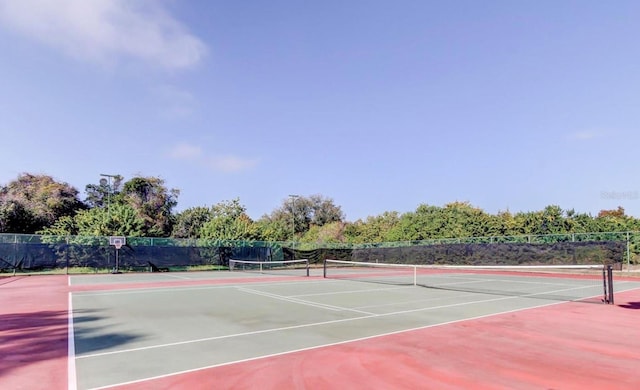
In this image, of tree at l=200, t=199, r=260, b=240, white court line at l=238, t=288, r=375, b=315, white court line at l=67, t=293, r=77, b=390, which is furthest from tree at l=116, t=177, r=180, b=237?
white court line at l=67, t=293, r=77, b=390

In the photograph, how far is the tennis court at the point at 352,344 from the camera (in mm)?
5086

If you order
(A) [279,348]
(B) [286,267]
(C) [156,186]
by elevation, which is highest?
(C) [156,186]

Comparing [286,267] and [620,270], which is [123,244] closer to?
[286,267]

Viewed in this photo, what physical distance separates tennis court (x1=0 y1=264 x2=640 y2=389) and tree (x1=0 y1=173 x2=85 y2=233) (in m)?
33.4

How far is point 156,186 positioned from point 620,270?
50245 mm

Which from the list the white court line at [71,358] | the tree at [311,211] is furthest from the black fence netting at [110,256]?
the tree at [311,211]

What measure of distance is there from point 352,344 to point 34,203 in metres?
47.3

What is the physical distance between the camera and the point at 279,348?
256 inches

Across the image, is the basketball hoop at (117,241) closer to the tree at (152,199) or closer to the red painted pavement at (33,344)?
the red painted pavement at (33,344)

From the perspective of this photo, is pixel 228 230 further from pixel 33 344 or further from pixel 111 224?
pixel 33 344

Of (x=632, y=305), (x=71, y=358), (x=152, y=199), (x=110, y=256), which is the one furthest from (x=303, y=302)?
(x=152, y=199)

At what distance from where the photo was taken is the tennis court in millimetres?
5086

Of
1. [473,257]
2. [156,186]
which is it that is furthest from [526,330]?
[156,186]

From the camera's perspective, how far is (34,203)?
4344 cm
